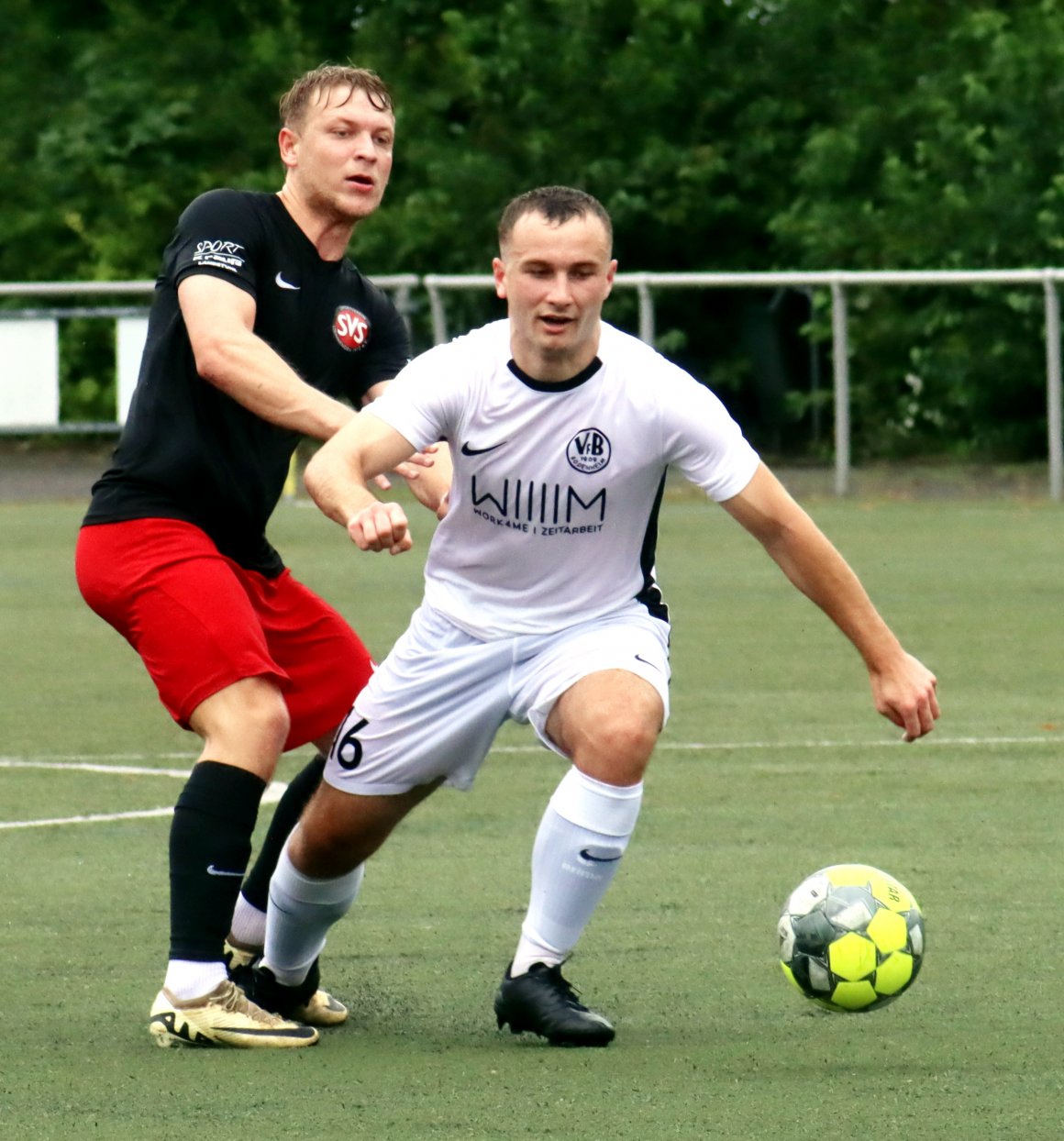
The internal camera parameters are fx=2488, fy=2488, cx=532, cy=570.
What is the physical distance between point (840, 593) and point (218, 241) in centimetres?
160

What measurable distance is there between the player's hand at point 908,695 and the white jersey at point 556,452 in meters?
0.51

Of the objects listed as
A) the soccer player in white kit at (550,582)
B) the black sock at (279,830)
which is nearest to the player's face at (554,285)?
the soccer player in white kit at (550,582)

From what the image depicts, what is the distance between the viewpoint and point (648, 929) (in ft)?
20.8

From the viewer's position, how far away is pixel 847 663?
12.0m

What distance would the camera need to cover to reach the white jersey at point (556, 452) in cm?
525

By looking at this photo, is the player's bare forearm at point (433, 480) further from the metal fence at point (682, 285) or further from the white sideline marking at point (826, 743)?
the metal fence at point (682, 285)

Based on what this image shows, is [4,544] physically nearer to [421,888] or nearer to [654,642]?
[421,888]

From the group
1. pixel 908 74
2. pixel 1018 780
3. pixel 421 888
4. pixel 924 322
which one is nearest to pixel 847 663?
pixel 1018 780

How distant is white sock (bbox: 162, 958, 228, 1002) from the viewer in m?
5.17

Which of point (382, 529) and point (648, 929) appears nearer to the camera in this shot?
point (382, 529)

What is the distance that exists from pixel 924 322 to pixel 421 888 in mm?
18902

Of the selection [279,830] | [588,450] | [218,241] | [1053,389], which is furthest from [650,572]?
[1053,389]

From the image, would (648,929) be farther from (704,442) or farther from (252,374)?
(252,374)

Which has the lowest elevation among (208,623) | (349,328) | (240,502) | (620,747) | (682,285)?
(620,747)
